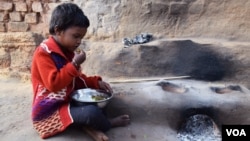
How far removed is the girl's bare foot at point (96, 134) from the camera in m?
1.82

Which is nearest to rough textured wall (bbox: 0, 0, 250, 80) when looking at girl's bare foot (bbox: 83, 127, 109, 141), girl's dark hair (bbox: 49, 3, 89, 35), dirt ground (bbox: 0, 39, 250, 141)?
dirt ground (bbox: 0, 39, 250, 141)

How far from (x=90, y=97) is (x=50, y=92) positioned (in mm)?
234

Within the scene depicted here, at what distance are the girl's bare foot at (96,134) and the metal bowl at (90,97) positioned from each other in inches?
5.9

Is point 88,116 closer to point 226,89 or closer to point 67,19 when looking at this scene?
point 67,19

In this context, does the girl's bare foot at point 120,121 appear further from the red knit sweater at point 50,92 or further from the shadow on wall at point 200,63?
the shadow on wall at point 200,63

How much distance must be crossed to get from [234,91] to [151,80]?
0.67 m

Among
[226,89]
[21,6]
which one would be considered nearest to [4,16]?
[21,6]

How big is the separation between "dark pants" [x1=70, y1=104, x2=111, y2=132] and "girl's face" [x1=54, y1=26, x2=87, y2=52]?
0.36 metres

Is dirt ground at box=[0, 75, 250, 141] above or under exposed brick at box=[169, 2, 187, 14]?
under

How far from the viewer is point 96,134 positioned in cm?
184

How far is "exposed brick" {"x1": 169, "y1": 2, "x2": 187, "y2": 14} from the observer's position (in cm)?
333

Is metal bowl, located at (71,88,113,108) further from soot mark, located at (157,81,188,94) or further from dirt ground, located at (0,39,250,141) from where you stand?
soot mark, located at (157,81,188,94)

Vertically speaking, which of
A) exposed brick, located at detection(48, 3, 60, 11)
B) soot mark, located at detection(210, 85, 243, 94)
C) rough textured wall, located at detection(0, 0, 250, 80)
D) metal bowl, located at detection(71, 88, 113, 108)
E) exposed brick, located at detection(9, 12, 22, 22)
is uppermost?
exposed brick, located at detection(48, 3, 60, 11)

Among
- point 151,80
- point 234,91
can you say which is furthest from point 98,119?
point 234,91
